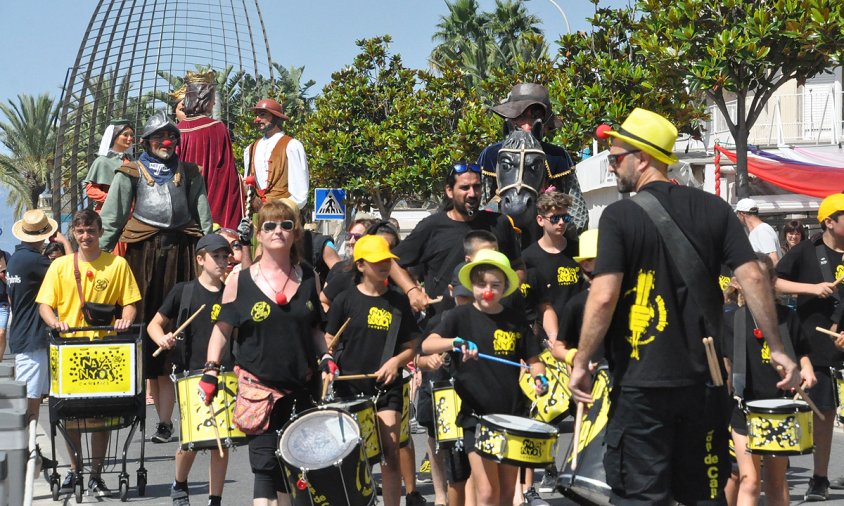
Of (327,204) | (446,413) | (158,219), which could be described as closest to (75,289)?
(158,219)

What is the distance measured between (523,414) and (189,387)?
1976 millimetres

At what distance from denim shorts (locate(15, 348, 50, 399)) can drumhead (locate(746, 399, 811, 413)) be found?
5667 mm

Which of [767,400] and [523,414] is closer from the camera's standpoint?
[523,414]

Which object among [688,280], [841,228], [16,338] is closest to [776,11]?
[841,228]

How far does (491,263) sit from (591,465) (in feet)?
6.53

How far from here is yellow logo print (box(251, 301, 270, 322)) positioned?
7277mm

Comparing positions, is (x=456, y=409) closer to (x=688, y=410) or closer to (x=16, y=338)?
(x=688, y=410)

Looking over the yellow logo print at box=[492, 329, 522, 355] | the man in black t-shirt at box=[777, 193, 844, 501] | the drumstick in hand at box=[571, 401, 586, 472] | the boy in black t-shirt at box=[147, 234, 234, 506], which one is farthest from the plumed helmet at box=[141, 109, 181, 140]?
the drumstick in hand at box=[571, 401, 586, 472]

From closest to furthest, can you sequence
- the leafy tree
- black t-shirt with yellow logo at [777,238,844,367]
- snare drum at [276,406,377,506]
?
1. snare drum at [276,406,377,506]
2. black t-shirt with yellow logo at [777,238,844,367]
3. the leafy tree

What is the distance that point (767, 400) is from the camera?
8102 millimetres

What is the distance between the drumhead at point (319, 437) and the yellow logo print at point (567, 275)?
280 centimetres

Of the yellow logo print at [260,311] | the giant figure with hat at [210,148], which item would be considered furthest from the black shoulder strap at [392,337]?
the giant figure with hat at [210,148]

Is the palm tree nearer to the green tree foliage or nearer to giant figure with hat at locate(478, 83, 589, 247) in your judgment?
the green tree foliage

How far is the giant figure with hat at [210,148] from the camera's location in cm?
1348
